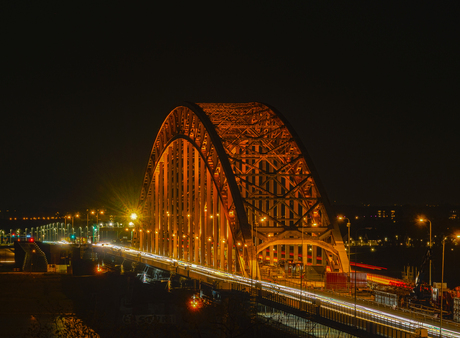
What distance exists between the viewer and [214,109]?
67.6 meters

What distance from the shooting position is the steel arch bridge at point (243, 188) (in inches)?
2110

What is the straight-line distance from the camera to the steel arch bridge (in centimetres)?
5359

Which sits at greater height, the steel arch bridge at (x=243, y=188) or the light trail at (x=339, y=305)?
the steel arch bridge at (x=243, y=188)

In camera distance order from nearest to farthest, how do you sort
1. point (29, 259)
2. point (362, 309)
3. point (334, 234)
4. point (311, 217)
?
point (362, 309) → point (334, 234) → point (311, 217) → point (29, 259)

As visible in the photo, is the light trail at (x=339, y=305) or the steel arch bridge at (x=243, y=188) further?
the steel arch bridge at (x=243, y=188)

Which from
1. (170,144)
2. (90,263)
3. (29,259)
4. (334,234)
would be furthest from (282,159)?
(29,259)

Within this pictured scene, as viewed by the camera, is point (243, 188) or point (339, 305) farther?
point (243, 188)

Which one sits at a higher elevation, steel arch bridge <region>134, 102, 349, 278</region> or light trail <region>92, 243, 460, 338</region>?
steel arch bridge <region>134, 102, 349, 278</region>

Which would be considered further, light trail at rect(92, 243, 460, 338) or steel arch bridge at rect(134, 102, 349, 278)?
steel arch bridge at rect(134, 102, 349, 278)

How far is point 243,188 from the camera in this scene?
63.7 m

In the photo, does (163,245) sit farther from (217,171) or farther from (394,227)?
(394,227)

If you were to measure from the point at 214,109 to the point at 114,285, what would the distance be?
25825 millimetres

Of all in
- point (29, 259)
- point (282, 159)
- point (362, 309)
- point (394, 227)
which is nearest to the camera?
point (362, 309)

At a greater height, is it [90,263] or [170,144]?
[170,144]
